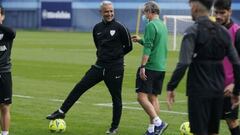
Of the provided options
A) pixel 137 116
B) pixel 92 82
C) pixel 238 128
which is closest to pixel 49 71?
pixel 137 116

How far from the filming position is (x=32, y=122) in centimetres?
1227

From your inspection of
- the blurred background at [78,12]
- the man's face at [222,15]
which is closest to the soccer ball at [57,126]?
the man's face at [222,15]

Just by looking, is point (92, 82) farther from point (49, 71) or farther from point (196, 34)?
point (49, 71)

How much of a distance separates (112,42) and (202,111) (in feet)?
13.6

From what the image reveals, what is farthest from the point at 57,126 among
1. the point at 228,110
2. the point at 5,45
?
the point at 228,110

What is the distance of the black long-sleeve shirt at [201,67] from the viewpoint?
24.1ft

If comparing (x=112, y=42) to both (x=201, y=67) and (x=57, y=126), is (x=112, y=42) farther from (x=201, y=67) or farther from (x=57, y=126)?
(x=201, y=67)

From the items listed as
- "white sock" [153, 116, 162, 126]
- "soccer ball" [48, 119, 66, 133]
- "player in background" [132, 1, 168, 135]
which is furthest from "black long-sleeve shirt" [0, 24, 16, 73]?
"white sock" [153, 116, 162, 126]

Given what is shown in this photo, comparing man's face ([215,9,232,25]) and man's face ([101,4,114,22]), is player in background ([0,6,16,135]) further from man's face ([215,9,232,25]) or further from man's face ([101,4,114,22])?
man's face ([215,9,232,25])

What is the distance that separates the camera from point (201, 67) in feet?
24.6

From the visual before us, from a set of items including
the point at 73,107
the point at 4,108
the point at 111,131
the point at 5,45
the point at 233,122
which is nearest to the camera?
the point at 233,122

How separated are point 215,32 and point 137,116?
6110 millimetres

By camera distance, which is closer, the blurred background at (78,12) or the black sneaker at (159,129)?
the black sneaker at (159,129)

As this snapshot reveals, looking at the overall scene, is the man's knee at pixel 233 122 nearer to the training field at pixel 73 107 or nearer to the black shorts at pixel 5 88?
the training field at pixel 73 107
